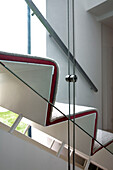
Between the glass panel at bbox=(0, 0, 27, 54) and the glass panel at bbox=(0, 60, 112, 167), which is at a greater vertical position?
the glass panel at bbox=(0, 0, 27, 54)

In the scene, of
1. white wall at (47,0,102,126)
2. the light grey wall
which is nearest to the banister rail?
white wall at (47,0,102,126)

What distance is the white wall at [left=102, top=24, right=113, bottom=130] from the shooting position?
1.43 feet

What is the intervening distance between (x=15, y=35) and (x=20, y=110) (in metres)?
0.26

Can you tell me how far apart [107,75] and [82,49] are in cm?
11

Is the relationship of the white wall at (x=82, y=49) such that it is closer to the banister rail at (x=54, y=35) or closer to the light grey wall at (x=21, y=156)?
the banister rail at (x=54, y=35)

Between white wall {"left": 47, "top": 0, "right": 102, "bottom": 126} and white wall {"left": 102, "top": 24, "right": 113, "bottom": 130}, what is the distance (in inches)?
0.6

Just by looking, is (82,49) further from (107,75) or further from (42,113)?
(42,113)

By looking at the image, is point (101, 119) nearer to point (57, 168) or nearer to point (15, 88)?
point (15, 88)

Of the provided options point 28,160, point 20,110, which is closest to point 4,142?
point 28,160

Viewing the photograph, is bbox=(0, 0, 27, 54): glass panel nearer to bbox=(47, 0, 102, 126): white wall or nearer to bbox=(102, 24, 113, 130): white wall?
bbox=(47, 0, 102, 126): white wall

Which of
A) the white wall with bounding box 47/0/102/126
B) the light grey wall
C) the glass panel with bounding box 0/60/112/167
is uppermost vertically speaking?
the white wall with bounding box 47/0/102/126

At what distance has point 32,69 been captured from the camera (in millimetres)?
364

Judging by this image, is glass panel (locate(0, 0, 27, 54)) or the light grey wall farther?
the light grey wall

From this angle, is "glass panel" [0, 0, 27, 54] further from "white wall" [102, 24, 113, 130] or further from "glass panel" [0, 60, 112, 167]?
"white wall" [102, 24, 113, 130]
